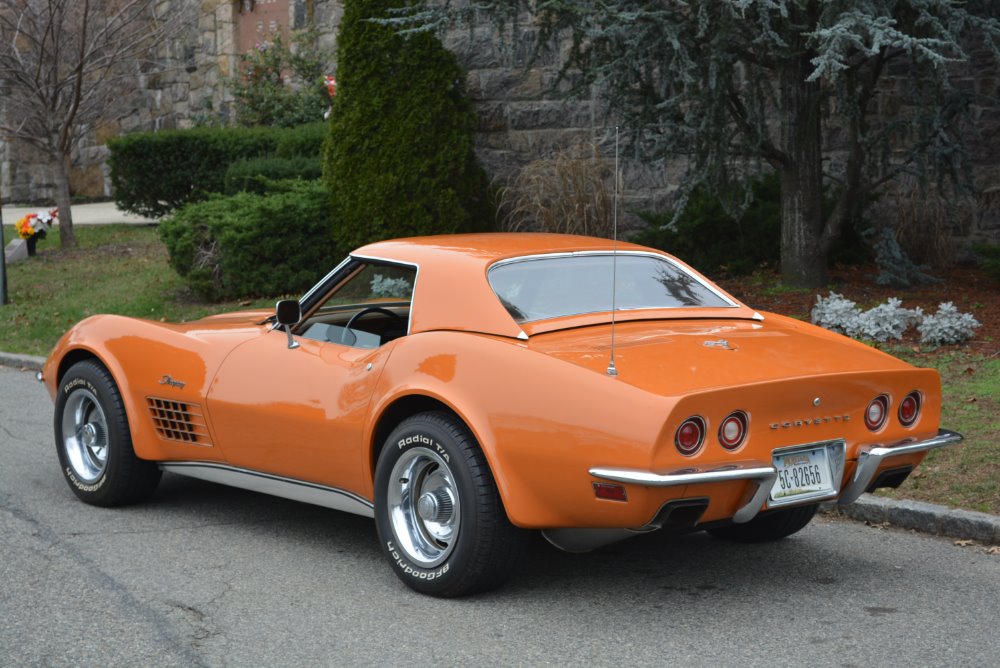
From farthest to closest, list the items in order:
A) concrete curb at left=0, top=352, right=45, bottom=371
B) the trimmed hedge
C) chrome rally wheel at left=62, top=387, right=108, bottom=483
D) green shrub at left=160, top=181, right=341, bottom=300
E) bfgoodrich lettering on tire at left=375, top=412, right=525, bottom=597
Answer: the trimmed hedge
green shrub at left=160, top=181, right=341, bottom=300
concrete curb at left=0, top=352, right=45, bottom=371
chrome rally wheel at left=62, top=387, right=108, bottom=483
bfgoodrich lettering on tire at left=375, top=412, right=525, bottom=597

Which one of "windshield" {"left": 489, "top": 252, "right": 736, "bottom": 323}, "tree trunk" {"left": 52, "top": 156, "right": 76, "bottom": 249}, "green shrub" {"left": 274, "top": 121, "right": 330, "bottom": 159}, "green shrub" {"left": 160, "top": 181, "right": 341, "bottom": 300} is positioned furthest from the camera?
"tree trunk" {"left": 52, "top": 156, "right": 76, "bottom": 249}

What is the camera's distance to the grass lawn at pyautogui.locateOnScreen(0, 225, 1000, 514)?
6301 millimetres

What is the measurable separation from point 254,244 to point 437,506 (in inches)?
347

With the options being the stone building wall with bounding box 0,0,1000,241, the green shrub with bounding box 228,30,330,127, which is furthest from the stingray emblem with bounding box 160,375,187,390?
the green shrub with bounding box 228,30,330,127

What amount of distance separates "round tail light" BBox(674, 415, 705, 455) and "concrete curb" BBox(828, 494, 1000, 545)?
5.53 feet

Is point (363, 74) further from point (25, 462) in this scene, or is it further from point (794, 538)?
point (794, 538)

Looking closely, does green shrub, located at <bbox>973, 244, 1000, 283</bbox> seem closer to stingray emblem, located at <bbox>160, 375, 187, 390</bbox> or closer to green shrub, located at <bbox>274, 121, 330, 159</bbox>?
stingray emblem, located at <bbox>160, 375, 187, 390</bbox>

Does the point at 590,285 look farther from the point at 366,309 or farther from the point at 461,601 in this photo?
the point at 461,601

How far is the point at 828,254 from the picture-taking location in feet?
40.8

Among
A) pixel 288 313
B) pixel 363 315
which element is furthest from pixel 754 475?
pixel 288 313

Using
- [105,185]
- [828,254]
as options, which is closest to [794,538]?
[828,254]

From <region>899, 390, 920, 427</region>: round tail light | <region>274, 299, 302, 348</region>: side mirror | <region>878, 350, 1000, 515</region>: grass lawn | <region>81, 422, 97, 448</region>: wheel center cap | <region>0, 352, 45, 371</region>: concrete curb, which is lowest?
<region>0, 352, 45, 371</region>: concrete curb

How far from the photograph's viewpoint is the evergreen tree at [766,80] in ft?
31.4

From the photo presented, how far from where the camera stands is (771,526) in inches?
220
